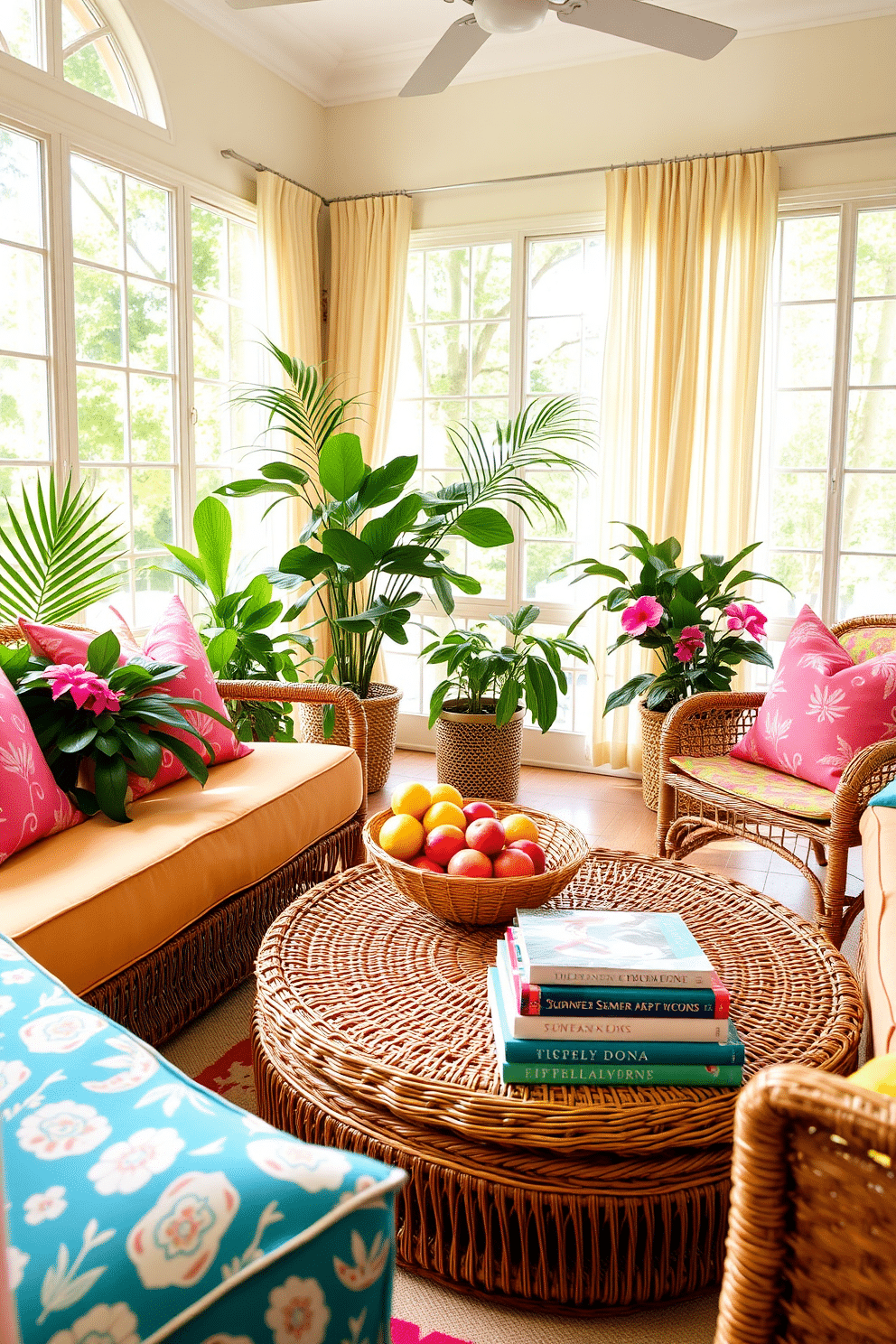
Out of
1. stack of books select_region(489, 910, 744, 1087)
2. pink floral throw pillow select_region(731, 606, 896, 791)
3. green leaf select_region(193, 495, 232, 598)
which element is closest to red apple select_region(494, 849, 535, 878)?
stack of books select_region(489, 910, 744, 1087)

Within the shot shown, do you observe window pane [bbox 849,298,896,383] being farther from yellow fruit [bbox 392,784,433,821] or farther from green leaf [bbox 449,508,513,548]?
yellow fruit [bbox 392,784,433,821]

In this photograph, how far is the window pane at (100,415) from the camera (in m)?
3.34

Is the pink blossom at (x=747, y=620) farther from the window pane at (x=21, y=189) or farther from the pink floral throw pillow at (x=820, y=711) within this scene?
the window pane at (x=21, y=189)

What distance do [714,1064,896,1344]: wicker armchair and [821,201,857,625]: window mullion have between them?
348 cm

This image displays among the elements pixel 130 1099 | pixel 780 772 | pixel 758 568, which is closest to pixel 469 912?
pixel 130 1099

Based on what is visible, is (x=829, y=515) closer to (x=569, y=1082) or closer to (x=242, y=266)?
(x=242, y=266)

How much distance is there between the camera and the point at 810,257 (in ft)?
12.6

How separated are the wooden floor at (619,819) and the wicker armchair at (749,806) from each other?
5.6 inches

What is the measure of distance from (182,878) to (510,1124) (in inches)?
35.3

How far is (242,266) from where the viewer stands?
4.14 metres

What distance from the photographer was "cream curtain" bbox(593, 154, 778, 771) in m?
3.79

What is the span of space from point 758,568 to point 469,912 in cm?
276

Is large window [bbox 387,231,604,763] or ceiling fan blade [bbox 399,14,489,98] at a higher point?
ceiling fan blade [bbox 399,14,489,98]

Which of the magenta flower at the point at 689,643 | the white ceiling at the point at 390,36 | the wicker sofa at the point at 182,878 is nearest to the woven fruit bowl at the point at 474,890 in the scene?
the wicker sofa at the point at 182,878
